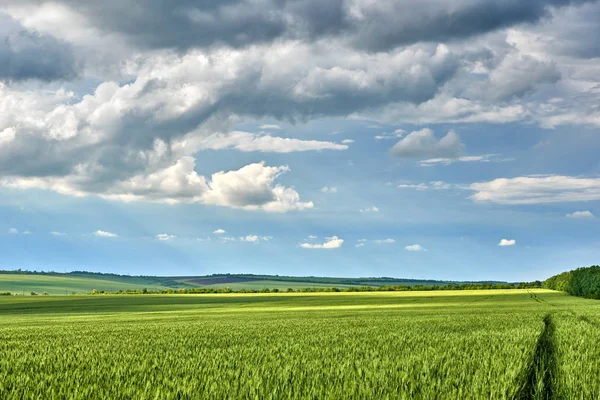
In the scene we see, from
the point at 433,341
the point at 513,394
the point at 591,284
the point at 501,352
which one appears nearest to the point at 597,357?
the point at 501,352

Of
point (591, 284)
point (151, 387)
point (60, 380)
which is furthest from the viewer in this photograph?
point (591, 284)

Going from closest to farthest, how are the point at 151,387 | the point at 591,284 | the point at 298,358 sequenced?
the point at 151,387, the point at 298,358, the point at 591,284

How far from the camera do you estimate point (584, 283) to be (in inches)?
4936

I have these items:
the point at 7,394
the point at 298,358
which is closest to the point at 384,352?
the point at 298,358

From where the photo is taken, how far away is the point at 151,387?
10.0 m

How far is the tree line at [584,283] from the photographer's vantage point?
116 metres

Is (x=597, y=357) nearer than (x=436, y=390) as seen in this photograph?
No

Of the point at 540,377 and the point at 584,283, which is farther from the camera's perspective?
the point at 584,283

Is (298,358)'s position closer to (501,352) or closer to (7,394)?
(501,352)

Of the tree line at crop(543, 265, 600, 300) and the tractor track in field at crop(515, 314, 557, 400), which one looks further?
the tree line at crop(543, 265, 600, 300)

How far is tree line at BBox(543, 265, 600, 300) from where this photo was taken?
11610cm

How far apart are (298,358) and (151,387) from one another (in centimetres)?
464

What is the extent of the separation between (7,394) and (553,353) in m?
15.1

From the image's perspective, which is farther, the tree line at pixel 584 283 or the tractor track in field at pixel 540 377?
the tree line at pixel 584 283
